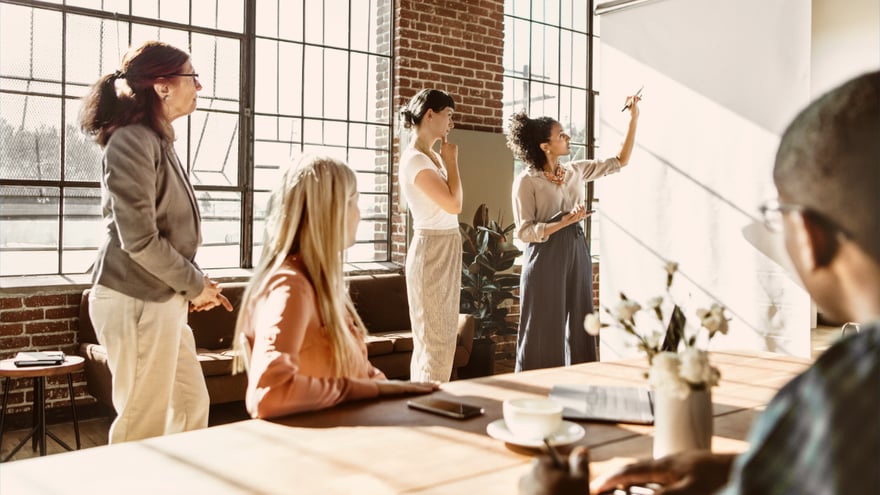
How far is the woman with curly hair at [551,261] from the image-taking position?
3.79 meters

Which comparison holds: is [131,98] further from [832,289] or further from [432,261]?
[832,289]

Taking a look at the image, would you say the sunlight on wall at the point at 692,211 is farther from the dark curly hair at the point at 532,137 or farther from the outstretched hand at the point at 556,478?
the outstretched hand at the point at 556,478

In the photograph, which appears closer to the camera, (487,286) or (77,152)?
(77,152)

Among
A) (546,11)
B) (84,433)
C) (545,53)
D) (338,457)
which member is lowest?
(84,433)

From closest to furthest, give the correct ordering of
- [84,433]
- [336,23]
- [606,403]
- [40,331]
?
[606,403] → [84,433] → [40,331] → [336,23]

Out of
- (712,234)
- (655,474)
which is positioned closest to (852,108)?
(655,474)

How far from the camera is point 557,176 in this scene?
3.97m

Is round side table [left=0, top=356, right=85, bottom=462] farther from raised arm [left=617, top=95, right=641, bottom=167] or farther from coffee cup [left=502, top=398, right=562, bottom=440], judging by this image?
raised arm [left=617, top=95, right=641, bottom=167]

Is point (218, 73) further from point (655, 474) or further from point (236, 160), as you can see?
point (655, 474)

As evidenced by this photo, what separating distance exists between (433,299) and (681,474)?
7.71 feet

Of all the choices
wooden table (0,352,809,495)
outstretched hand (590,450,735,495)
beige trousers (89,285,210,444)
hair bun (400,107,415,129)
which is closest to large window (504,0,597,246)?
hair bun (400,107,415,129)

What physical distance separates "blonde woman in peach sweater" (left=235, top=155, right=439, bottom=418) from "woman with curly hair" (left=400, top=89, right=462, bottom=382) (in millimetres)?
1494

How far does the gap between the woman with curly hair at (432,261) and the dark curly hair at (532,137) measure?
67 centimetres

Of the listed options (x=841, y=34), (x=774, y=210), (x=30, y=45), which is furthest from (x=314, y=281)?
(x=841, y=34)
